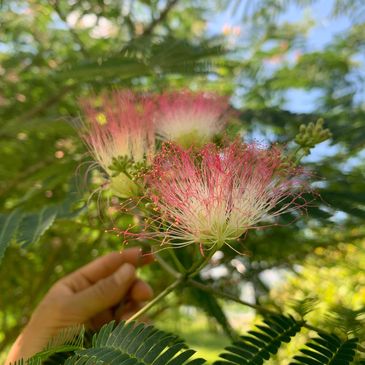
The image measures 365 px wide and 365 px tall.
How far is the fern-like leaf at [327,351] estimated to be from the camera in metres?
0.78

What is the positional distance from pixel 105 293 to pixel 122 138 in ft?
1.47

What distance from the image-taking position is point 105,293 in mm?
1263

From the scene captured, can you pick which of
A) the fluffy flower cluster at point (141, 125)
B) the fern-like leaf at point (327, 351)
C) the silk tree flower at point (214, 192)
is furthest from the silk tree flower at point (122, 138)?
the fern-like leaf at point (327, 351)

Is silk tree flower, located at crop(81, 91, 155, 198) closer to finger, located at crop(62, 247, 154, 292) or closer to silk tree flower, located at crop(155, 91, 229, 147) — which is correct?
silk tree flower, located at crop(155, 91, 229, 147)

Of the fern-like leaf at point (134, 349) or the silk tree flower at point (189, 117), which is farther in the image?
the silk tree flower at point (189, 117)

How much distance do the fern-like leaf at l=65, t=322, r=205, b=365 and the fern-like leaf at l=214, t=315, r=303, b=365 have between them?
102 mm

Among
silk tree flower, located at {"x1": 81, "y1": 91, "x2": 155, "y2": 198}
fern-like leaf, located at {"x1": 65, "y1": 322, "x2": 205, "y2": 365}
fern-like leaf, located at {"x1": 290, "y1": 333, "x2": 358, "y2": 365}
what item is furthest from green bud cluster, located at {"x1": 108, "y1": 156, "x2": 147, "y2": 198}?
fern-like leaf, located at {"x1": 290, "y1": 333, "x2": 358, "y2": 365}

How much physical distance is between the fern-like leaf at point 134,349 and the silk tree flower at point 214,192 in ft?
0.51

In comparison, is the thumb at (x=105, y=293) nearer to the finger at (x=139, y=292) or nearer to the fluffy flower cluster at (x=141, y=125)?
the finger at (x=139, y=292)

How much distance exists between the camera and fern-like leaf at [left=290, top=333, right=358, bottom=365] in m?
0.78

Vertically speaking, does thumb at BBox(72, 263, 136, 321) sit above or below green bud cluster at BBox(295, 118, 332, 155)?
below

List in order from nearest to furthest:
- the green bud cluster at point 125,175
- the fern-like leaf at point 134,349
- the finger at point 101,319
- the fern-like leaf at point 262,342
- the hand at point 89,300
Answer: the fern-like leaf at point 134,349
the fern-like leaf at point 262,342
the green bud cluster at point 125,175
the hand at point 89,300
the finger at point 101,319

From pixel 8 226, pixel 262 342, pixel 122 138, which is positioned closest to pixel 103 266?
pixel 8 226

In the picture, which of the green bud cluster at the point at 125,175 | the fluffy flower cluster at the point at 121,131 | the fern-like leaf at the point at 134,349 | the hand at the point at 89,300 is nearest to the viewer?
the fern-like leaf at the point at 134,349
